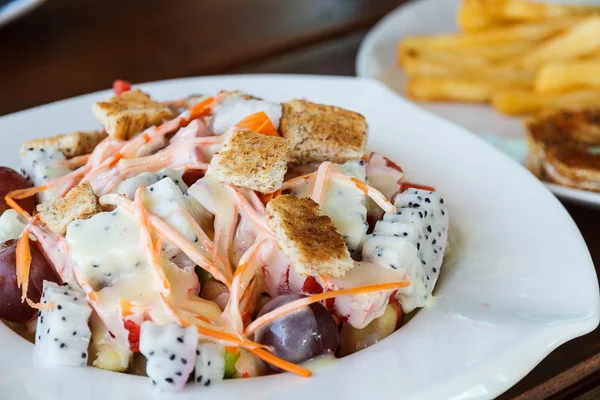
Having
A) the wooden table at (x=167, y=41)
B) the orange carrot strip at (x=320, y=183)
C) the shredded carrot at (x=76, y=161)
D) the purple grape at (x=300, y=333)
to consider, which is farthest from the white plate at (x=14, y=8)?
the purple grape at (x=300, y=333)

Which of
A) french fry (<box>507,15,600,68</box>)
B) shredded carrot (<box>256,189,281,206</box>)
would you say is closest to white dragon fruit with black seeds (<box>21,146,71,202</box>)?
shredded carrot (<box>256,189,281,206</box>)

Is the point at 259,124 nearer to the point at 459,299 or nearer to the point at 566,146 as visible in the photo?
the point at 459,299

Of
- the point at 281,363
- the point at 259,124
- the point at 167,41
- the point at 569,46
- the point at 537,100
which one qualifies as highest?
the point at 259,124

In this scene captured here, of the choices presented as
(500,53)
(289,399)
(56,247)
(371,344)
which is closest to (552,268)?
(371,344)

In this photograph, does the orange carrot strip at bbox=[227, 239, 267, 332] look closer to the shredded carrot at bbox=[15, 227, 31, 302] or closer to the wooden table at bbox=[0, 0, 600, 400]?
the shredded carrot at bbox=[15, 227, 31, 302]

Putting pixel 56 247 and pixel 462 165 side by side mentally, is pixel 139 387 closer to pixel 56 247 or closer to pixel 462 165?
pixel 56 247

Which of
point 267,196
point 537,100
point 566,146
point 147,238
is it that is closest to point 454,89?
point 537,100

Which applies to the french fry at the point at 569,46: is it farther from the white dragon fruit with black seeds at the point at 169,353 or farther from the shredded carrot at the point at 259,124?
the white dragon fruit with black seeds at the point at 169,353
